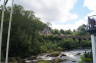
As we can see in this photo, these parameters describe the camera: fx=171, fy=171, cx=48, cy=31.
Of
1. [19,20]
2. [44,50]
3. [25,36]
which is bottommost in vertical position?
[44,50]

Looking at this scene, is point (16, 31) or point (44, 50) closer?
point (16, 31)

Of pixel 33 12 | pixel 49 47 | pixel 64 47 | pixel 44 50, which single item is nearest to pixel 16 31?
pixel 33 12

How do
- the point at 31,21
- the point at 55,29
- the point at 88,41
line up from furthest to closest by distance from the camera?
the point at 55,29
the point at 88,41
the point at 31,21

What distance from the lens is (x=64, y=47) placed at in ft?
160

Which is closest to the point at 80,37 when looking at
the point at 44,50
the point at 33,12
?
the point at 44,50

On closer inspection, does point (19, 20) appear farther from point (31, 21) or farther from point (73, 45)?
point (73, 45)

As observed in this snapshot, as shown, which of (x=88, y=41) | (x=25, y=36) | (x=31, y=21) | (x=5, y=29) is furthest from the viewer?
(x=88, y=41)

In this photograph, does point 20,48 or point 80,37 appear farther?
point 80,37

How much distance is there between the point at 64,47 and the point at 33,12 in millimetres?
19614

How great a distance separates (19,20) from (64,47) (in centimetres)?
2383

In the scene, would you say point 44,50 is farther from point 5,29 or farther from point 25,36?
point 5,29

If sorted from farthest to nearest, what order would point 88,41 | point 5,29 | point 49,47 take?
point 88,41, point 49,47, point 5,29

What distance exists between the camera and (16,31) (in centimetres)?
→ 2669

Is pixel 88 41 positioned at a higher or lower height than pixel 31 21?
lower
